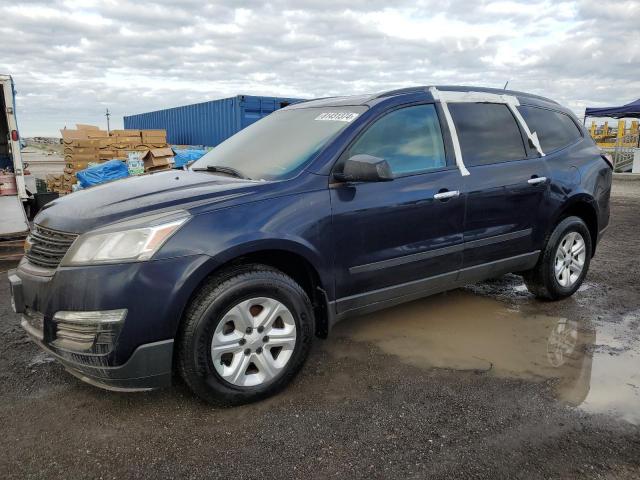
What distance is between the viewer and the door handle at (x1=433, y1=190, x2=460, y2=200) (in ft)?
11.6

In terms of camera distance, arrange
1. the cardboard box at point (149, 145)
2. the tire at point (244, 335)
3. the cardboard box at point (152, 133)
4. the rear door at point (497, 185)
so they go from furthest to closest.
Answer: the cardboard box at point (152, 133)
the cardboard box at point (149, 145)
the rear door at point (497, 185)
the tire at point (244, 335)

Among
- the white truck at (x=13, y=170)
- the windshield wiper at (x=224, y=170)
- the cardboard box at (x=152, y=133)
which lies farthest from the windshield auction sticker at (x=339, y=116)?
the cardboard box at (x=152, y=133)

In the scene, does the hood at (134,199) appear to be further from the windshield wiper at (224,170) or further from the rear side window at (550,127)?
the rear side window at (550,127)

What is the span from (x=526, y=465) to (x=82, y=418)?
7.49 feet

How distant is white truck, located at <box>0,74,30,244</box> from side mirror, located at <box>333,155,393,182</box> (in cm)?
516

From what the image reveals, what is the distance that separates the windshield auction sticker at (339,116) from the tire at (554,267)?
2.18 m

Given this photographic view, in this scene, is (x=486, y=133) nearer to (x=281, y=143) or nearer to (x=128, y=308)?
(x=281, y=143)

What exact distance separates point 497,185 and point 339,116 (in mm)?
1336

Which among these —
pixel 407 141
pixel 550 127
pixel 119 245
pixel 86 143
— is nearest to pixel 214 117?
pixel 86 143

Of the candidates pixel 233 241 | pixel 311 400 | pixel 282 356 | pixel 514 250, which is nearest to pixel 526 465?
pixel 311 400

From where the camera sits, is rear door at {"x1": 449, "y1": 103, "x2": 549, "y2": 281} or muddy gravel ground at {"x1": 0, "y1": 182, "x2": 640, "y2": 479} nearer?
muddy gravel ground at {"x1": 0, "y1": 182, "x2": 640, "y2": 479}

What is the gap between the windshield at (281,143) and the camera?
3262 mm

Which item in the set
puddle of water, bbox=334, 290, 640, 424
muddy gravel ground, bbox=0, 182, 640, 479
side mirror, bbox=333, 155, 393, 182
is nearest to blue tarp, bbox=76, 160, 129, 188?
muddy gravel ground, bbox=0, 182, 640, 479

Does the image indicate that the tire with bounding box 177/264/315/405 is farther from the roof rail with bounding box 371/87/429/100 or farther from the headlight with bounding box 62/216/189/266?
the roof rail with bounding box 371/87/429/100
